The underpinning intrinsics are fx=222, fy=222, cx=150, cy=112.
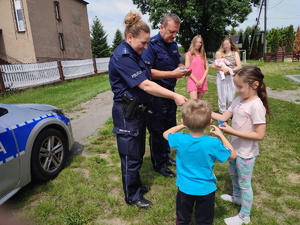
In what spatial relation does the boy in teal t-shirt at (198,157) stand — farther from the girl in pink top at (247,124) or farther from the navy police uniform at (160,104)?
the navy police uniform at (160,104)

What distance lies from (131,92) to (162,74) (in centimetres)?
70

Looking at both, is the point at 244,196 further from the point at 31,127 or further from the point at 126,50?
the point at 31,127

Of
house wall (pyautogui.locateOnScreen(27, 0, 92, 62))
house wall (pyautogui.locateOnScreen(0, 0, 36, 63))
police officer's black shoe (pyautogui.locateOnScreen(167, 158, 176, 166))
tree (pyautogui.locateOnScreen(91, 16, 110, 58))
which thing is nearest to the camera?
police officer's black shoe (pyautogui.locateOnScreen(167, 158, 176, 166))

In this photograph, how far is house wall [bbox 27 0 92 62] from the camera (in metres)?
21.4

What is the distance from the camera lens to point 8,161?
245 cm

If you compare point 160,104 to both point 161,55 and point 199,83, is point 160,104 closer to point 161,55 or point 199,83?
point 161,55

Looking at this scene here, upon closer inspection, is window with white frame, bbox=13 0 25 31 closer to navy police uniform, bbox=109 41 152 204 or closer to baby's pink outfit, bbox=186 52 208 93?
baby's pink outfit, bbox=186 52 208 93

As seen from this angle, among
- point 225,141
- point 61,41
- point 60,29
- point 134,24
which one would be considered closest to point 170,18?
point 134,24

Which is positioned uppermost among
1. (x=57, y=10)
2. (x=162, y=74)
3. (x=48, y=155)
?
(x=57, y=10)

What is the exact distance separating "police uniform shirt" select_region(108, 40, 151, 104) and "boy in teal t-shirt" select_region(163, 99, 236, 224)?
0.64 metres

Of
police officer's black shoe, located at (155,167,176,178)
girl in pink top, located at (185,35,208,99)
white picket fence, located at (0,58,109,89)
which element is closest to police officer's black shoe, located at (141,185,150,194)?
police officer's black shoe, located at (155,167,176,178)

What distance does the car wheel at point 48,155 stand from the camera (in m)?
2.94

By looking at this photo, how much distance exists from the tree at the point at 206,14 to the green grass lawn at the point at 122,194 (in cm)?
2590

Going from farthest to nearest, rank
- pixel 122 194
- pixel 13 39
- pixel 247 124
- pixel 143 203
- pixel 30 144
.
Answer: pixel 13 39
pixel 122 194
pixel 30 144
pixel 143 203
pixel 247 124
